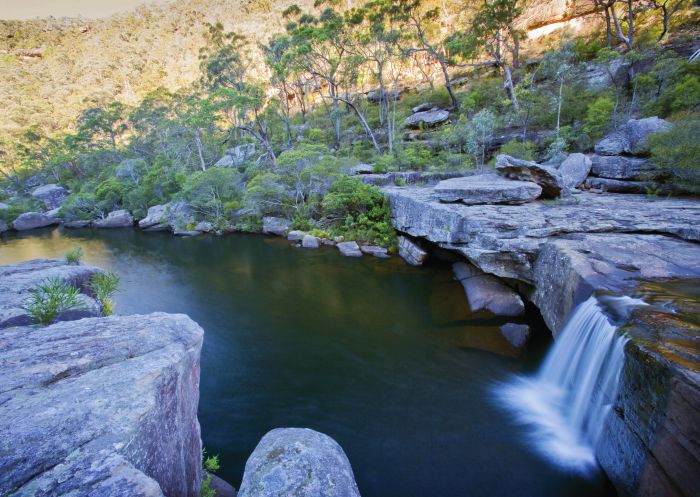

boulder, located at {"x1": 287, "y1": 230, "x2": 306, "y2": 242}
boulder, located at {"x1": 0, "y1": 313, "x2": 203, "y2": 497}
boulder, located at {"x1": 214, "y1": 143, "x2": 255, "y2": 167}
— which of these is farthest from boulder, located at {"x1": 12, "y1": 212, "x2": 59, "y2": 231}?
boulder, located at {"x1": 0, "y1": 313, "x2": 203, "y2": 497}

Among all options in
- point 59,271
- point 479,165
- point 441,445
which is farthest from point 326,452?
point 479,165

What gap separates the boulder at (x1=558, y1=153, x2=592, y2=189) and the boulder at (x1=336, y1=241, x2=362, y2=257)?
9617 millimetres

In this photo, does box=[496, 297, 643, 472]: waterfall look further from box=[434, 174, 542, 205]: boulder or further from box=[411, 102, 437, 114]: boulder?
box=[411, 102, 437, 114]: boulder

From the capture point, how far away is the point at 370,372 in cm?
684

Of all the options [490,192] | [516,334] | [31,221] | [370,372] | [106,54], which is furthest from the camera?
[106,54]

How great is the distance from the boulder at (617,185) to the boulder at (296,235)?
14.4 metres

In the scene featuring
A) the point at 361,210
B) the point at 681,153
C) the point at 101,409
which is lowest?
the point at 101,409

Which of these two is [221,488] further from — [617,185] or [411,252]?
[617,185]

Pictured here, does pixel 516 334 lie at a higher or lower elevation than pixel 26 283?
lower

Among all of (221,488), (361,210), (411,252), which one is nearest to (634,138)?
(411,252)

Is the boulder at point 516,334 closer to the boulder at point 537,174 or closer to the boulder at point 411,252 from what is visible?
the boulder at point 537,174

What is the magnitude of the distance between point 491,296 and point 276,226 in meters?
14.8

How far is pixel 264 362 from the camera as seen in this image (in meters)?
7.42

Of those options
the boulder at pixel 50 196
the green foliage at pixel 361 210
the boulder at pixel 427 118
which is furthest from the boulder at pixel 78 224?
the boulder at pixel 427 118
